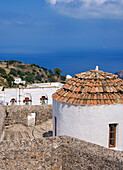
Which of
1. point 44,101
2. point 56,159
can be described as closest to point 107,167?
point 56,159

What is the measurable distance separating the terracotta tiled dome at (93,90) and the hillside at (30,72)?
52.9 meters

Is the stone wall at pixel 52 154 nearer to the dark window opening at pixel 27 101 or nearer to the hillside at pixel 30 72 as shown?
the dark window opening at pixel 27 101

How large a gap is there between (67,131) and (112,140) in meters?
2.11

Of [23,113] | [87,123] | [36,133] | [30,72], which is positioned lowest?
[36,133]

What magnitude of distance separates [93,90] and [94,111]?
3.24 feet

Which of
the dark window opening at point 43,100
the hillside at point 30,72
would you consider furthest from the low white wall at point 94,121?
the hillside at point 30,72

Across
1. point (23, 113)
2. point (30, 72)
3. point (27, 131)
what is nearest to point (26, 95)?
point (23, 113)

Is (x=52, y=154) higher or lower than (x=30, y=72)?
lower

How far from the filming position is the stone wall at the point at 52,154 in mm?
8250

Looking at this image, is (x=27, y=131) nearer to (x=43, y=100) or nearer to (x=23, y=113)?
(x=23, y=113)

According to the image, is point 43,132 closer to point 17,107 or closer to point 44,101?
point 17,107

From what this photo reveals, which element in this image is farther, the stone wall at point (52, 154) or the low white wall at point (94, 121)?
the low white wall at point (94, 121)

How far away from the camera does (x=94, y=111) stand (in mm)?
9531

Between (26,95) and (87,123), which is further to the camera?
(26,95)
